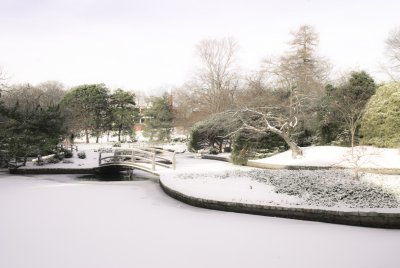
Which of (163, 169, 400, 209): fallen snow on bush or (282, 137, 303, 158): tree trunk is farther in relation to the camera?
(282, 137, 303, 158): tree trunk

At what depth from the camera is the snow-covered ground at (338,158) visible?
1351 centimetres

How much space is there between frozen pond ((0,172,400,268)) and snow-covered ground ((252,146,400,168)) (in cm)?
727

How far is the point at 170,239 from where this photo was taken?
6.59 meters

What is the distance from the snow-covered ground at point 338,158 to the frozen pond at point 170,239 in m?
7.27

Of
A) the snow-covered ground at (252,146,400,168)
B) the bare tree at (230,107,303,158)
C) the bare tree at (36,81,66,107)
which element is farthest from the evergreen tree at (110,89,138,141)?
the snow-covered ground at (252,146,400,168)

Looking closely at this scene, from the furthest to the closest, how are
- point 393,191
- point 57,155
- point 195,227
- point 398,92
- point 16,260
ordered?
point 57,155, point 398,92, point 393,191, point 195,227, point 16,260

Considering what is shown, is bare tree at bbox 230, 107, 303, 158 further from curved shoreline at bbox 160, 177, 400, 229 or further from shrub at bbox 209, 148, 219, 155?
curved shoreline at bbox 160, 177, 400, 229

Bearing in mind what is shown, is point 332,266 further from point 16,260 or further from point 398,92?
point 398,92

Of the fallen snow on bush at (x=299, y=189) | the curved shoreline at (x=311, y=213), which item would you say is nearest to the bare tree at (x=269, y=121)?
the fallen snow on bush at (x=299, y=189)

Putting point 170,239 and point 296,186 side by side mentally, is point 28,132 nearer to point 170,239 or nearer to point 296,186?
point 170,239

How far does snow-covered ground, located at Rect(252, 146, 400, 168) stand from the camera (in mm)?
13508

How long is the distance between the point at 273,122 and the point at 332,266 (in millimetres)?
13778

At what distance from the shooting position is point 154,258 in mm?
5559

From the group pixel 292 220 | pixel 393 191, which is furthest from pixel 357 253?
pixel 393 191
